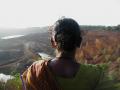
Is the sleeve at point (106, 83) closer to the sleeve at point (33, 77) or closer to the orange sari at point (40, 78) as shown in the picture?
the orange sari at point (40, 78)

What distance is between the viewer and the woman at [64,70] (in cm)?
231

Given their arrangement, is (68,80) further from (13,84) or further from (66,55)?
(13,84)

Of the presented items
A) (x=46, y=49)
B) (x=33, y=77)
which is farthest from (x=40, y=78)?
(x=46, y=49)

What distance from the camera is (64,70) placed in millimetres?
2320

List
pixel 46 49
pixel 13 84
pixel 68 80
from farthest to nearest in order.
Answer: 1. pixel 46 49
2. pixel 13 84
3. pixel 68 80

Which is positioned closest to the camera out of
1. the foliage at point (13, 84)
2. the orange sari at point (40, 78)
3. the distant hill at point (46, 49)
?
the orange sari at point (40, 78)

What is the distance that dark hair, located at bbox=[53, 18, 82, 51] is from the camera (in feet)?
7.63

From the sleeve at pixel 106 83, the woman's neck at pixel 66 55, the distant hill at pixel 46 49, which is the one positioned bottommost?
the distant hill at pixel 46 49

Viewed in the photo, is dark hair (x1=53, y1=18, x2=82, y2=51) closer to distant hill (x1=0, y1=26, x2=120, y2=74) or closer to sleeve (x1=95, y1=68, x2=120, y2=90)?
sleeve (x1=95, y1=68, x2=120, y2=90)

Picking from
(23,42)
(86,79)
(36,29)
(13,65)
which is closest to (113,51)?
(13,65)

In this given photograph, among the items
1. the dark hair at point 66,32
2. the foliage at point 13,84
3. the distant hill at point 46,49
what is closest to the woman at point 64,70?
the dark hair at point 66,32

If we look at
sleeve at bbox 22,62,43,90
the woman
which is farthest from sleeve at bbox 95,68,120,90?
sleeve at bbox 22,62,43,90

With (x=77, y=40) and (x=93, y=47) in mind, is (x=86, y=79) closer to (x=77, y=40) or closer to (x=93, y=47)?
(x=77, y=40)

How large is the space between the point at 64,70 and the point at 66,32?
22 centimetres
